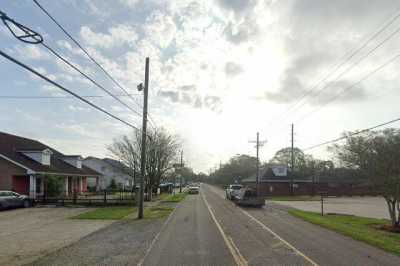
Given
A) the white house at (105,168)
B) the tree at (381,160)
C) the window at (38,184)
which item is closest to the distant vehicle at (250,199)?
the tree at (381,160)

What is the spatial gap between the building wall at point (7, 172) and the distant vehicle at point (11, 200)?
15.8 feet

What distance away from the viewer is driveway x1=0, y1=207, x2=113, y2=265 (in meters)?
11.7

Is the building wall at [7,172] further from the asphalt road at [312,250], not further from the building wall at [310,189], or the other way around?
the building wall at [310,189]

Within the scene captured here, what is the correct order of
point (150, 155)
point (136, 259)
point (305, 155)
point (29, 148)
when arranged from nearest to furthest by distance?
point (136, 259), point (29, 148), point (150, 155), point (305, 155)

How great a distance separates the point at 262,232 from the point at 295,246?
12.5 feet

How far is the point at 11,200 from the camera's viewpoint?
96.1ft

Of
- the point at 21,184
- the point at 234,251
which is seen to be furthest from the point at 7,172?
the point at 234,251

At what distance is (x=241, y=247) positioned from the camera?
42.1ft

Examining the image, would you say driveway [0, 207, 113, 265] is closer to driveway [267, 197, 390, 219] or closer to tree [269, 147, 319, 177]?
driveway [267, 197, 390, 219]

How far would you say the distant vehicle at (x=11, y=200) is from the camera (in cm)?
2839

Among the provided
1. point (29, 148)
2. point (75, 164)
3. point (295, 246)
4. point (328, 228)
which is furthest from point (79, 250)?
point (75, 164)

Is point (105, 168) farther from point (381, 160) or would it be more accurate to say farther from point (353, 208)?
point (381, 160)

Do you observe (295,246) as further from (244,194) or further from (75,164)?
(75,164)

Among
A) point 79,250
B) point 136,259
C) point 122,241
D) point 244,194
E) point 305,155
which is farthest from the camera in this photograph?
point 305,155
